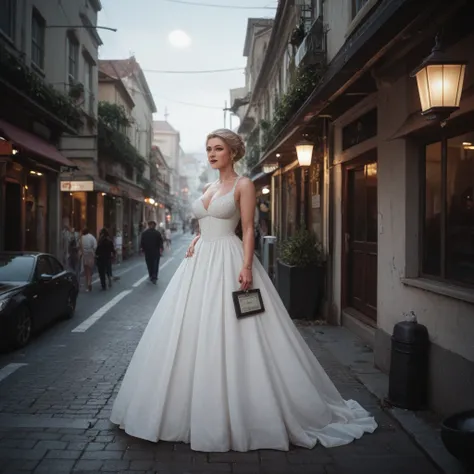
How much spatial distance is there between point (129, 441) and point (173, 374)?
2.17 ft

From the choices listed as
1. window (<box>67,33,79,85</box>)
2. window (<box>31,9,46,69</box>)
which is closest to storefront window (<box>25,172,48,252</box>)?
window (<box>31,9,46,69</box>)

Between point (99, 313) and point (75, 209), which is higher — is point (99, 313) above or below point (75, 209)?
below

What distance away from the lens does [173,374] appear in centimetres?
349

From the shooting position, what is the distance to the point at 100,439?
12.4 feet

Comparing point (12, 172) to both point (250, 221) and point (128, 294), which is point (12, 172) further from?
point (250, 221)

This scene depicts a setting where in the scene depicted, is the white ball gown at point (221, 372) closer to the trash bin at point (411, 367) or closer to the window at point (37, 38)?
the trash bin at point (411, 367)

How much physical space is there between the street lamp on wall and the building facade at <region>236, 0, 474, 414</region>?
5.3 inches

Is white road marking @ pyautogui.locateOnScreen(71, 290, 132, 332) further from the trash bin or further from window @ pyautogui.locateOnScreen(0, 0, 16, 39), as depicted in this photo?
window @ pyautogui.locateOnScreen(0, 0, 16, 39)

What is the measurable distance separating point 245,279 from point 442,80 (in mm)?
2141

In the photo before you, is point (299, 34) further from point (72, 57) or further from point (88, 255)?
point (72, 57)

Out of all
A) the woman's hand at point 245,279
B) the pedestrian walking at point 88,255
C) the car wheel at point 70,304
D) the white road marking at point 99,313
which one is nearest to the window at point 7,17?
the pedestrian walking at point 88,255

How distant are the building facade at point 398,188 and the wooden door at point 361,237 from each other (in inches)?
0.7

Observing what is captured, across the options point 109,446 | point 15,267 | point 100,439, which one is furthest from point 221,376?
point 15,267

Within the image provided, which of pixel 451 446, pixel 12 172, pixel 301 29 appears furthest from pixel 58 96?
pixel 451 446
